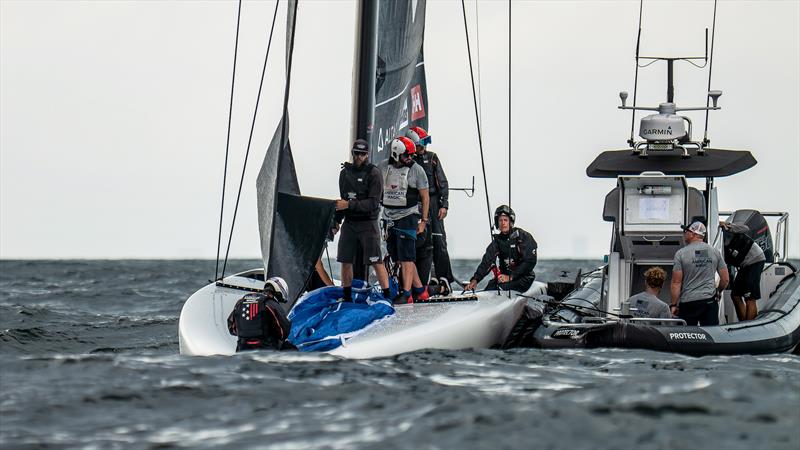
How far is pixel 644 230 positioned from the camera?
1202 centimetres

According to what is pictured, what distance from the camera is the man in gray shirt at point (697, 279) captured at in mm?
11086

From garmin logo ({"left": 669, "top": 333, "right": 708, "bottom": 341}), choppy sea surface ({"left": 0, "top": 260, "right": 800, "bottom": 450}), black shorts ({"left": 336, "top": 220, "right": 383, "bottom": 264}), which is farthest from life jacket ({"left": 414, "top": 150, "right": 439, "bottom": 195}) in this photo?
garmin logo ({"left": 669, "top": 333, "right": 708, "bottom": 341})

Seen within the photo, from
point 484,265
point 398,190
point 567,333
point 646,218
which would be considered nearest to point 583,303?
point 646,218

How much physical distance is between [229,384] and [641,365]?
10.1 feet

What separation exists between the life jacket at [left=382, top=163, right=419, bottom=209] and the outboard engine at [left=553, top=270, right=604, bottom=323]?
157cm

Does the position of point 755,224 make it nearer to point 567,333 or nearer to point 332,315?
point 567,333

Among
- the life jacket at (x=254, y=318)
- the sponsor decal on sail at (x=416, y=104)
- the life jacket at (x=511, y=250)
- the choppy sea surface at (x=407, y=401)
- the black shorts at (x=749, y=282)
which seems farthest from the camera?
the sponsor decal on sail at (x=416, y=104)

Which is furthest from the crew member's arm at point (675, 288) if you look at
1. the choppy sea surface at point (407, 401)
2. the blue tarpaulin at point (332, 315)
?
the blue tarpaulin at point (332, 315)

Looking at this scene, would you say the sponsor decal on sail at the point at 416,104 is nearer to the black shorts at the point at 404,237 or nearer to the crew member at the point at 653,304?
the black shorts at the point at 404,237

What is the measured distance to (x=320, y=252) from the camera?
35.5ft

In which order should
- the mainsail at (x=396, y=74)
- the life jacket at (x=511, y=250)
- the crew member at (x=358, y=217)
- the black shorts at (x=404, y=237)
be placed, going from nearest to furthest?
the crew member at (x=358, y=217) → the black shorts at (x=404, y=237) → the mainsail at (x=396, y=74) → the life jacket at (x=511, y=250)

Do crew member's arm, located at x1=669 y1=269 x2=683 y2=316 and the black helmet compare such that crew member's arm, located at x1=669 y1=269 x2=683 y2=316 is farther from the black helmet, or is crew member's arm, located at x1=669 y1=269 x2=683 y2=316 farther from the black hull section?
the black helmet

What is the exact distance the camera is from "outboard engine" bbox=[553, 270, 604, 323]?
36.8ft

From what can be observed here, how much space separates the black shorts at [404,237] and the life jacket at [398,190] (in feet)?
0.42
